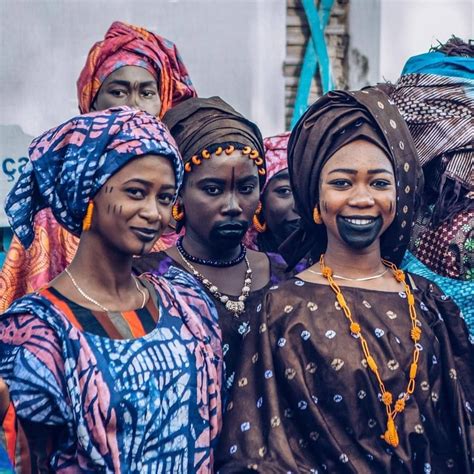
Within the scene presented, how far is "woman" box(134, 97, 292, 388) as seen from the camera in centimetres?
468

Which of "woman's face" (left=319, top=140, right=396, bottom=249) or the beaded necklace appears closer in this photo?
"woman's face" (left=319, top=140, right=396, bottom=249)

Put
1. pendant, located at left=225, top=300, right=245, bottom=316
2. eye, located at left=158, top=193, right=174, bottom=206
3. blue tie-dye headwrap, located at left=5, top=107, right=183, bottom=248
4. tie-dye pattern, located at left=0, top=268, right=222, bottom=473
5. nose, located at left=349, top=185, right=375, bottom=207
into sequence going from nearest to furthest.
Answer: tie-dye pattern, located at left=0, top=268, right=222, bottom=473 < blue tie-dye headwrap, located at left=5, top=107, right=183, bottom=248 < eye, located at left=158, top=193, right=174, bottom=206 < nose, located at left=349, top=185, right=375, bottom=207 < pendant, located at left=225, top=300, right=245, bottom=316

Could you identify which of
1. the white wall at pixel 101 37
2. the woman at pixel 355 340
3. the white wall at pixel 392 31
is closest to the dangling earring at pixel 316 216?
the woman at pixel 355 340

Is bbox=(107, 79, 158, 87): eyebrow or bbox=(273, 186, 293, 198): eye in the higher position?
bbox=(107, 79, 158, 87): eyebrow

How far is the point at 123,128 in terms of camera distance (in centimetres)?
390

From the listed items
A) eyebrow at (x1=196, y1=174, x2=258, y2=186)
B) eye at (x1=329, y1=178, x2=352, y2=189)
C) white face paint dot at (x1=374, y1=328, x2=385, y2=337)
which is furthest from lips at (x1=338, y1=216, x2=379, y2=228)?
eyebrow at (x1=196, y1=174, x2=258, y2=186)

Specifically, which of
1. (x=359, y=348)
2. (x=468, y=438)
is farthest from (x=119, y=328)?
(x=468, y=438)

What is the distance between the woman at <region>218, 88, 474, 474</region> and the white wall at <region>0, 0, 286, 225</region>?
10.0ft

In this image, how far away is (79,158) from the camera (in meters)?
3.84

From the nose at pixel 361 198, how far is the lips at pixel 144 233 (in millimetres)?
721

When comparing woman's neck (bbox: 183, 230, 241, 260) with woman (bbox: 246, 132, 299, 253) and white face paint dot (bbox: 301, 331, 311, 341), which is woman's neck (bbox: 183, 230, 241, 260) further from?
A: white face paint dot (bbox: 301, 331, 311, 341)

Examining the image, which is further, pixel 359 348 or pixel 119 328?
pixel 359 348

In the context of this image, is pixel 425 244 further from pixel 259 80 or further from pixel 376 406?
pixel 259 80

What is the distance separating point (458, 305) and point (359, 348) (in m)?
0.56
